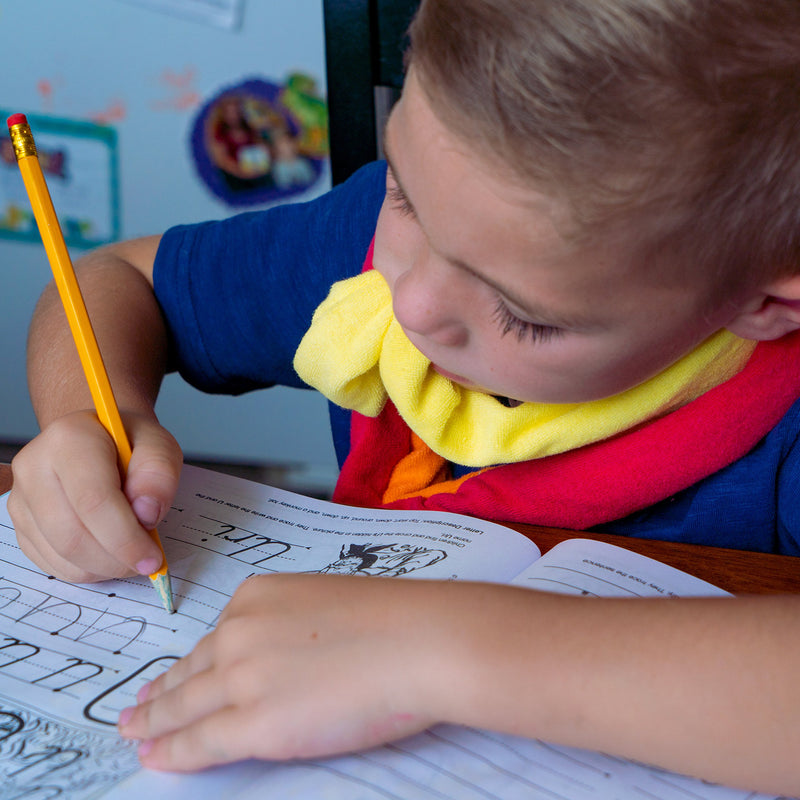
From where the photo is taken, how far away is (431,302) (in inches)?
18.2

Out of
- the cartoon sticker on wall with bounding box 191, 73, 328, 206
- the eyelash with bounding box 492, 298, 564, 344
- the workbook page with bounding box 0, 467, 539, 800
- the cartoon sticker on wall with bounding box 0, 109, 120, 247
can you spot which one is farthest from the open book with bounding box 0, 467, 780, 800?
the cartoon sticker on wall with bounding box 0, 109, 120, 247

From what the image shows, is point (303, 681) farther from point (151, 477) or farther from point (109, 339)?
point (109, 339)

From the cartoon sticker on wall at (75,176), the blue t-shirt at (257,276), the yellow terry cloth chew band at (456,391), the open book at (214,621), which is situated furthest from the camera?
the cartoon sticker on wall at (75,176)

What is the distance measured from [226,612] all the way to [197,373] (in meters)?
0.41

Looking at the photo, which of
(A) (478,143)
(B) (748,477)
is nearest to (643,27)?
(A) (478,143)

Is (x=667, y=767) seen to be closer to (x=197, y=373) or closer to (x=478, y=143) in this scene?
(x=478, y=143)

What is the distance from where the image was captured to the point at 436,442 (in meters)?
0.65

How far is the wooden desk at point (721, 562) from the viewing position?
0.48 meters

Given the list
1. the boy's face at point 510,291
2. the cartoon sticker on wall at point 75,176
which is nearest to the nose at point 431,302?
the boy's face at point 510,291

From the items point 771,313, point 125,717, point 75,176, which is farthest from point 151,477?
point 75,176

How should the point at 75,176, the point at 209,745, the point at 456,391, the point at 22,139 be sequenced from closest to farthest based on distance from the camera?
the point at 209,745 < the point at 22,139 < the point at 456,391 < the point at 75,176

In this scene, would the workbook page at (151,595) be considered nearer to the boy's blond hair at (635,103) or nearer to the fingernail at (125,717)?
the fingernail at (125,717)

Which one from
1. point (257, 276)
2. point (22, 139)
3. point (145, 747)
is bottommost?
point (145, 747)

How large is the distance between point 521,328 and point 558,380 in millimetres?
49
